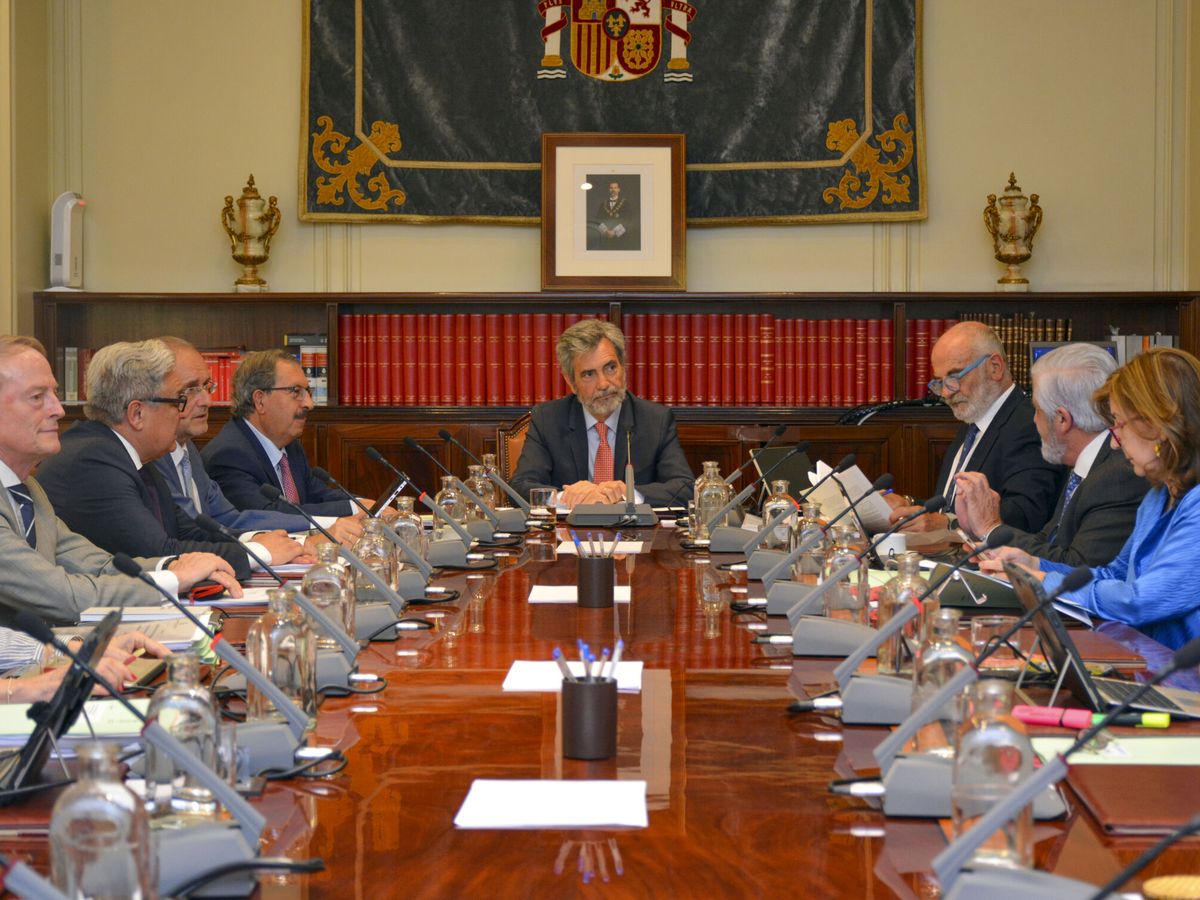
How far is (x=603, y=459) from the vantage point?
212 inches

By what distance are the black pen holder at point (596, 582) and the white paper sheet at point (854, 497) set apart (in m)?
1.39

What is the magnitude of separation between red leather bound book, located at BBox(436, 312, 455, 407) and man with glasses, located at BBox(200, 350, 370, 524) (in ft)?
4.67

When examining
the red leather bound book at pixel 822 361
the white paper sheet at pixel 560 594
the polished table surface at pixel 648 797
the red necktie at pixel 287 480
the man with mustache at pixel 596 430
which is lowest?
the polished table surface at pixel 648 797

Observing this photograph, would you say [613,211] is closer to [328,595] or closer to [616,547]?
Result: [616,547]

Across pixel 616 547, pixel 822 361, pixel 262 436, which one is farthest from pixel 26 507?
pixel 822 361

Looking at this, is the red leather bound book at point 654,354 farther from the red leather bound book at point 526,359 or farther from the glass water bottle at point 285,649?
the glass water bottle at point 285,649

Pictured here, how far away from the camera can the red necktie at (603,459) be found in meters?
5.36

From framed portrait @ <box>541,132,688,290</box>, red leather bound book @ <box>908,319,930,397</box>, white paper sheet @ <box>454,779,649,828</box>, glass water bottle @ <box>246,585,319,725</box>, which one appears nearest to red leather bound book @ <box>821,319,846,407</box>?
red leather bound book @ <box>908,319,930,397</box>

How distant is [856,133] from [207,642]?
472cm

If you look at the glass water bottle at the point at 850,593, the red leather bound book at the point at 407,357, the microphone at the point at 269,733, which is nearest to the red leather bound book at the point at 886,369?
the red leather bound book at the point at 407,357

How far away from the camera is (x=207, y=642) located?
7.88 ft

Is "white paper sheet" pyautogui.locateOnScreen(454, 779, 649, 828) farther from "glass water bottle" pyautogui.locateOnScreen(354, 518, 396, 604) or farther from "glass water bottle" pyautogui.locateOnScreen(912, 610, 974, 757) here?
"glass water bottle" pyautogui.locateOnScreen(354, 518, 396, 604)

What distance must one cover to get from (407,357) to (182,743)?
498cm

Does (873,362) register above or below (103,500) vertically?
above
